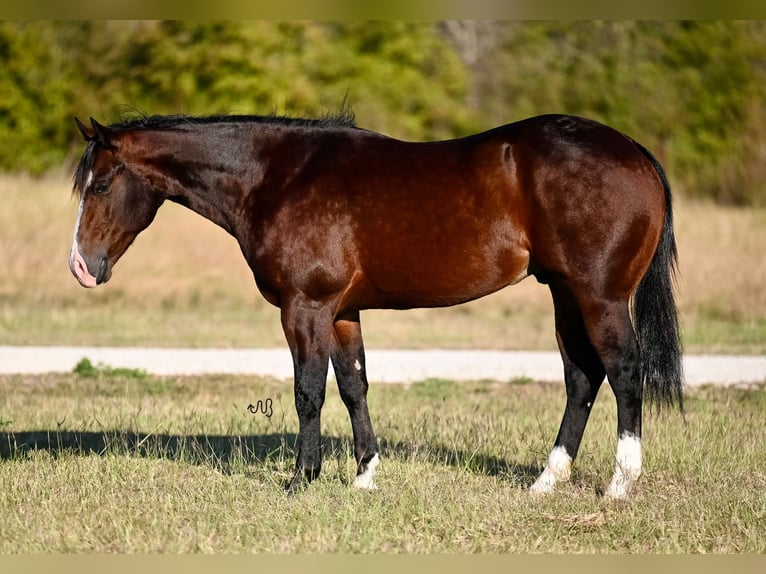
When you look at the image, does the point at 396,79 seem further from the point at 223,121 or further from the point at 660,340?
the point at 660,340

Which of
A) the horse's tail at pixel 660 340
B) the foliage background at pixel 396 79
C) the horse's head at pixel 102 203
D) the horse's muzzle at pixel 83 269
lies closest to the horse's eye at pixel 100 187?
the horse's head at pixel 102 203

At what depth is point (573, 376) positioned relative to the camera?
7246 mm

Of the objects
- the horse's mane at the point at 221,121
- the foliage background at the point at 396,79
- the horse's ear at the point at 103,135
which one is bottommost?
the horse's ear at the point at 103,135

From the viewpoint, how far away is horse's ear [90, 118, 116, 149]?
6887 mm

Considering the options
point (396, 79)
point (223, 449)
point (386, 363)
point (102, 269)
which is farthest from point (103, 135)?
point (396, 79)

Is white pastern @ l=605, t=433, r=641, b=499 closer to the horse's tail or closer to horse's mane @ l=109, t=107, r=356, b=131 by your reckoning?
the horse's tail

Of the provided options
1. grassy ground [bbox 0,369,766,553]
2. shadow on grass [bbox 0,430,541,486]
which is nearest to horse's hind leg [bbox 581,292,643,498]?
grassy ground [bbox 0,369,766,553]

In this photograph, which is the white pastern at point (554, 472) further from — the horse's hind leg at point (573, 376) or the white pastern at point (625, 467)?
the white pastern at point (625, 467)

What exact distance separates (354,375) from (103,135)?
2.22 meters

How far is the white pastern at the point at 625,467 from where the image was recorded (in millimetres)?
6641

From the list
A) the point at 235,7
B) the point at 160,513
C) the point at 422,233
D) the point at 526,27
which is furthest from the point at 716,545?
the point at 526,27

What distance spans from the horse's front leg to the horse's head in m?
1.19

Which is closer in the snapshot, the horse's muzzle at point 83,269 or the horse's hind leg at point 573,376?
the horse's muzzle at point 83,269

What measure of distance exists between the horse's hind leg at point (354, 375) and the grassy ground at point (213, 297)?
283 inches
